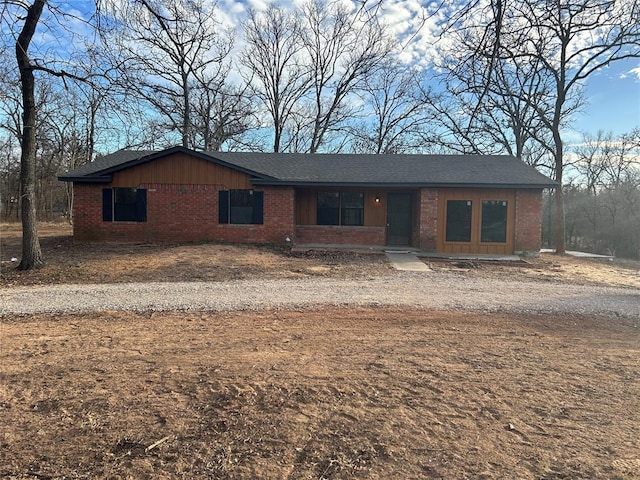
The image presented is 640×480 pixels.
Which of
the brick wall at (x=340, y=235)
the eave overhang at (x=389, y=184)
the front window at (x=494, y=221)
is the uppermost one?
the eave overhang at (x=389, y=184)

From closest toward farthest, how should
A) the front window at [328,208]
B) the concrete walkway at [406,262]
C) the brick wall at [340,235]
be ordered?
the concrete walkway at [406,262] < the brick wall at [340,235] < the front window at [328,208]

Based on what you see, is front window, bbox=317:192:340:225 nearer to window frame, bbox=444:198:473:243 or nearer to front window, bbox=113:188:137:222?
window frame, bbox=444:198:473:243

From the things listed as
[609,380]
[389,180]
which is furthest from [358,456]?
[389,180]

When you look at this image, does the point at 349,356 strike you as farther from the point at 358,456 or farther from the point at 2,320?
the point at 2,320

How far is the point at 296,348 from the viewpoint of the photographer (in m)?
4.48

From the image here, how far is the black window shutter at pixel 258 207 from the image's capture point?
49.3 ft

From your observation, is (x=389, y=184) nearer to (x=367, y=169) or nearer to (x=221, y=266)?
(x=367, y=169)

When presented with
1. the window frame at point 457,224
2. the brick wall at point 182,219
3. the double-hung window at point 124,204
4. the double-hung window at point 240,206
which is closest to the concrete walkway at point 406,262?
the window frame at point 457,224

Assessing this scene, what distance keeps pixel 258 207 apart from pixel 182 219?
2842mm

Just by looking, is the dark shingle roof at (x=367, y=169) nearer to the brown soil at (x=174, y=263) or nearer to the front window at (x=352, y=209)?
the front window at (x=352, y=209)

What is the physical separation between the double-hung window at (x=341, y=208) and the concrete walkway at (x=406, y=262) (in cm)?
255

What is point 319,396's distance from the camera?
10.9 feet

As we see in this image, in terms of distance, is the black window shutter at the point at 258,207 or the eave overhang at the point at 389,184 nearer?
the eave overhang at the point at 389,184

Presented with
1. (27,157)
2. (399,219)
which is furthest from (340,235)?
(27,157)
